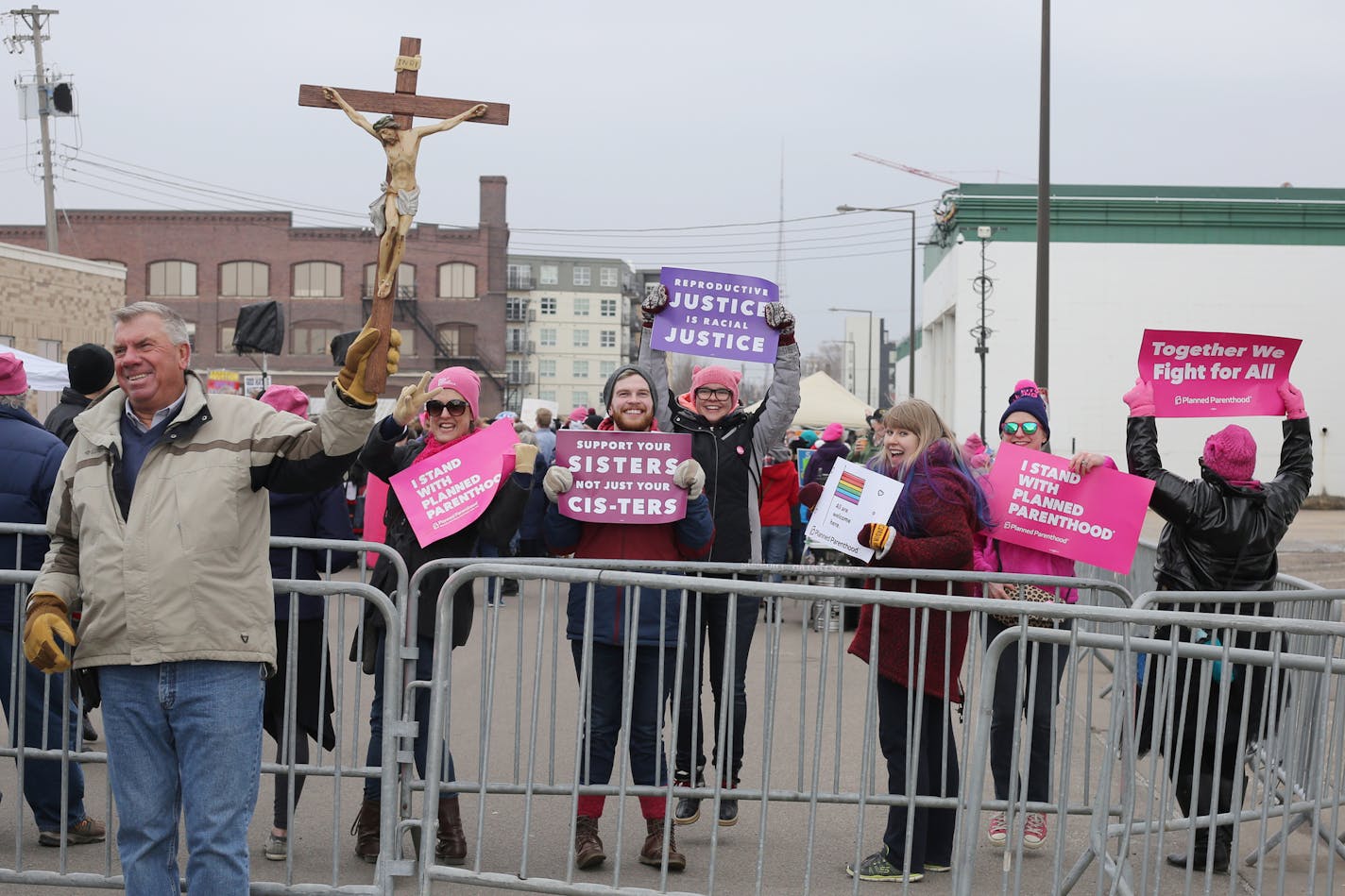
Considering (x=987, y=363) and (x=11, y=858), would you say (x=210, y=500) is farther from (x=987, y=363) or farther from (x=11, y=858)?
(x=987, y=363)

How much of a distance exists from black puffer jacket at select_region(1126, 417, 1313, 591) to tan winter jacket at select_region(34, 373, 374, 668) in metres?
3.73

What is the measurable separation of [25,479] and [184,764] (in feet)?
8.86

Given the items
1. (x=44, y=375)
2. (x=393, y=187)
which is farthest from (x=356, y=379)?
(x=44, y=375)

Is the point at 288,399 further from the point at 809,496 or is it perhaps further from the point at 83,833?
the point at 809,496

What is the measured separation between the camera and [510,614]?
13.7 m

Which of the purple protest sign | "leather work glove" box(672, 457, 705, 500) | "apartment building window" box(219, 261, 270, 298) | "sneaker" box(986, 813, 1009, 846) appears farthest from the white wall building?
"leather work glove" box(672, 457, 705, 500)

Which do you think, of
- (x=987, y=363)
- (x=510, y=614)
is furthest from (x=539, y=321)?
(x=510, y=614)

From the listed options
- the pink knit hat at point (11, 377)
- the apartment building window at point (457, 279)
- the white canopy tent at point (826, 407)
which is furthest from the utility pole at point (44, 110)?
the apartment building window at point (457, 279)

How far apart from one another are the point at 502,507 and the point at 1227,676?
284 centimetres

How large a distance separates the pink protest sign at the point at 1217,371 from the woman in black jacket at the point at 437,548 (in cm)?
328

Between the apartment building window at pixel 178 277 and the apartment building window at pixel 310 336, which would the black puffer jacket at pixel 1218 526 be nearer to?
the apartment building window at pixel 310 336

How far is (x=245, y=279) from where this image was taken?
73.6m

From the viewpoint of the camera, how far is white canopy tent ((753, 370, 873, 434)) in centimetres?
3102

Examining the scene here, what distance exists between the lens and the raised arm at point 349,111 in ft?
16.8
